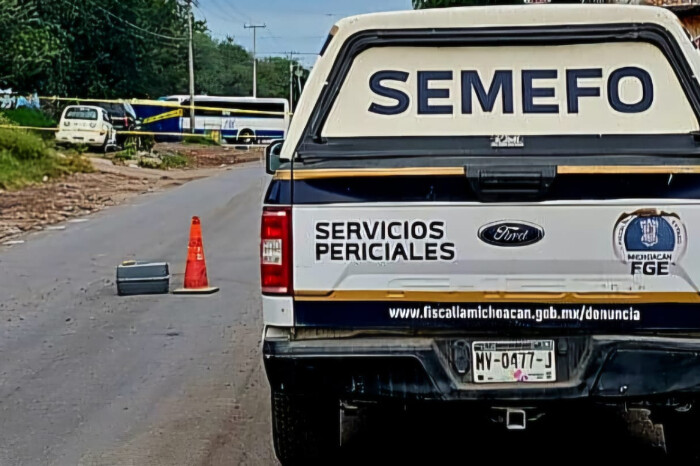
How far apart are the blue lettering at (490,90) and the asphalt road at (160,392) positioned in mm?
1806

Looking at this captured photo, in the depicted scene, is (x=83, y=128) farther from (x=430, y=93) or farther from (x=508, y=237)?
(x=508, y=237)

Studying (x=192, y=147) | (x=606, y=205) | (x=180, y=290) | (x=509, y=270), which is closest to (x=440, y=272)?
(x=509, y=270)

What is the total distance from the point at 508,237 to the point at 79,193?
19.6 m

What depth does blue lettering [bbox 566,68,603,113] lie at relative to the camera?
499cm

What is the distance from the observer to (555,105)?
4988 millimetres

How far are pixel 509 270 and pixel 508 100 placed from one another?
783 mm

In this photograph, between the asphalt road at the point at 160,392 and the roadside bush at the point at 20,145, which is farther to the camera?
the roadside bush at the point at 20,145

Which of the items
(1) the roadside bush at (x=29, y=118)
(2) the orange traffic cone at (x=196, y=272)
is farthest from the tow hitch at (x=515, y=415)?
(1) the roadside bush at (x=29, y=118)

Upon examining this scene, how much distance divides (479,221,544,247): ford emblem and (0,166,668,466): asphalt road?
63.0 inches

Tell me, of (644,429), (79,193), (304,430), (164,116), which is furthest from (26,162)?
(164,116)

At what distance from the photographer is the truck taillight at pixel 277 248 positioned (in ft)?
15.8

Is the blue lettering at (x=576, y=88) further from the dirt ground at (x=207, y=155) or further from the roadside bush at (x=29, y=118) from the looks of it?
the roadside bush at (x=29, y=118)

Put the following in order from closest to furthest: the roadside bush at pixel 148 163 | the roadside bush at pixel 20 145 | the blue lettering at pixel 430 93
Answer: the blue lettering at pixel 430 93 < the roadside bush at pixel 20 145 < the roadside bush at pixel 148 163

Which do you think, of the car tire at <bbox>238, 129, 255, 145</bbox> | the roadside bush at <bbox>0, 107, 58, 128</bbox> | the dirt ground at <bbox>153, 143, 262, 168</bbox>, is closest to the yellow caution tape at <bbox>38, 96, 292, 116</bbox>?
the car tire at <bbox>238, 129, 255, 145</bbox>
